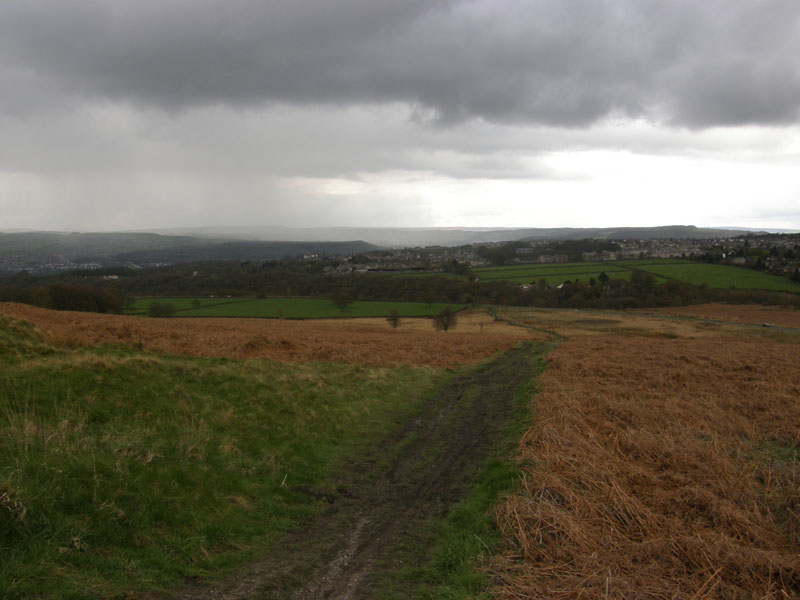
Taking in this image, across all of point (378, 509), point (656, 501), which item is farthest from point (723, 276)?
point (378, 509)

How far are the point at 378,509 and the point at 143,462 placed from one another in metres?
4.25

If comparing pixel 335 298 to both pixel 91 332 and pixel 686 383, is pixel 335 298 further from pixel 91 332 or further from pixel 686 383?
pixel 686 383

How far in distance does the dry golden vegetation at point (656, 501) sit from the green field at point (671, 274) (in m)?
101

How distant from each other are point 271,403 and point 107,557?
7511 millimetres

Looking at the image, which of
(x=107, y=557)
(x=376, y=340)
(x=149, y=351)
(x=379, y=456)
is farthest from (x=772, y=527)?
(x=376, y=340)

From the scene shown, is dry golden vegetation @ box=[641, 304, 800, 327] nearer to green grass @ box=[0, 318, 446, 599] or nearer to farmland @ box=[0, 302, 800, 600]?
farmland @ box=[0, 302, 800, 600]

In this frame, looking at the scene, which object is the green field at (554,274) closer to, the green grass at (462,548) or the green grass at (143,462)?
the green grass at (143,462)

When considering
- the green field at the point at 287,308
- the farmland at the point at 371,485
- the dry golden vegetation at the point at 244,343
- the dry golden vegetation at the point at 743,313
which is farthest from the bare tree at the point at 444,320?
the farmland at the point at 371,485

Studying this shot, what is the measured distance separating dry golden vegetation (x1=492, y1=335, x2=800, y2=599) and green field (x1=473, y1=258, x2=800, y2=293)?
10075 centimetres

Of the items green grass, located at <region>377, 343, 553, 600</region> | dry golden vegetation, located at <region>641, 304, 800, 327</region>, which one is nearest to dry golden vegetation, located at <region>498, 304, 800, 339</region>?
dry golden vegetation, located at <region>641, 304, 800, 327</region>

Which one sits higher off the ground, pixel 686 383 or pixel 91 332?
pixel 91 332

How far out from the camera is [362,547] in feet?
23.0

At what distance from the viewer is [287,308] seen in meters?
86.1

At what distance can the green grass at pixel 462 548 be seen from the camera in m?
5.67
